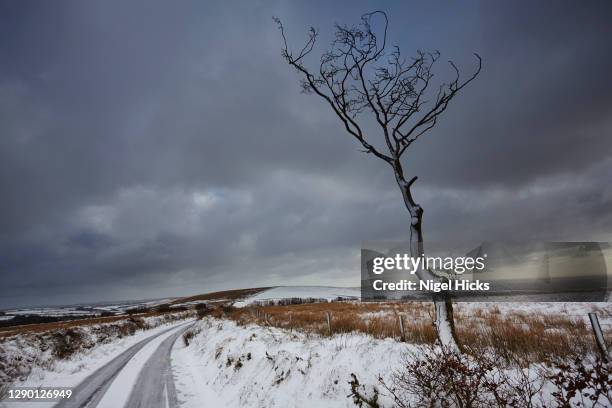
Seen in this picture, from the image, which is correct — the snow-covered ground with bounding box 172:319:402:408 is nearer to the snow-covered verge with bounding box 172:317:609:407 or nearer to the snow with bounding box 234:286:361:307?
the snow-covered verge with bounding box 172:317:609:407

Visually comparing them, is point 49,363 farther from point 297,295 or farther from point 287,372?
point 297,295

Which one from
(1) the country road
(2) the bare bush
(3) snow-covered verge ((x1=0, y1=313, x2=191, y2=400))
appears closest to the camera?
(2) the bare bush

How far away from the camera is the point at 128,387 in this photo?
10.6 meters

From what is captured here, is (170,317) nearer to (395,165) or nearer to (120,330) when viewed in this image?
(120,330)

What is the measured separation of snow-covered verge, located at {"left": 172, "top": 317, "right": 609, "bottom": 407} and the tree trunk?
616 mm

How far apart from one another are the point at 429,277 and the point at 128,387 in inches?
420

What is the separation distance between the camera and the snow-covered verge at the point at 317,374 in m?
5.50

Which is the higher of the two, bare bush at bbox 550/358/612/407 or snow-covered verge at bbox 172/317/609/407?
bare bush at bbox 550/358/612/407

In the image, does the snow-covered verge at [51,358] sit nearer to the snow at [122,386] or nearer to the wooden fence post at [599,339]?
the snow at [122,386]

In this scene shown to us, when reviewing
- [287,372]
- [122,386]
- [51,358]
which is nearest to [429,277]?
[287,372]

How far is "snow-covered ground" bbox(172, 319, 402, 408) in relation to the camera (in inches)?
279

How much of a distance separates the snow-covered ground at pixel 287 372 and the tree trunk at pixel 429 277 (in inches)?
49.0

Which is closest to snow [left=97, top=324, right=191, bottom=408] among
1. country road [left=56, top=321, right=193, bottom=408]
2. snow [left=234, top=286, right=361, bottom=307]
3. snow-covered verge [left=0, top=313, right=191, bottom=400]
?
country road [left=56, top=321, right=193, bottom=408]

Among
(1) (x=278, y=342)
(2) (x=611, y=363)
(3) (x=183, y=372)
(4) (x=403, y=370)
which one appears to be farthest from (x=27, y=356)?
(2) (x=611, y=363)
